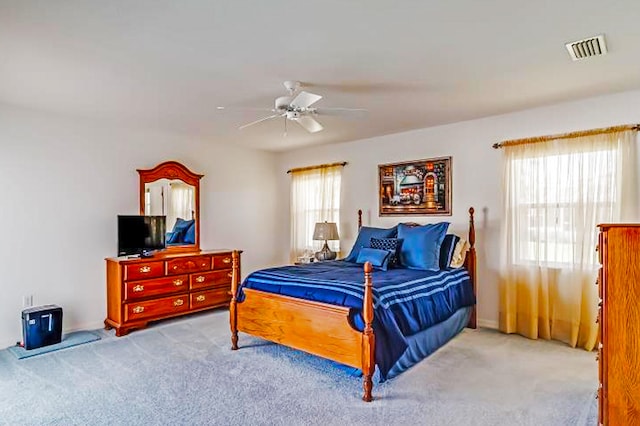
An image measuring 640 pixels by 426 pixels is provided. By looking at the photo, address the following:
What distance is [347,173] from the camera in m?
5.88

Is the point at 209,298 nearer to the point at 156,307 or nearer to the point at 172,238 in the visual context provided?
the point at 156,307

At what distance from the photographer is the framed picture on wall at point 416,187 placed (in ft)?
16.0

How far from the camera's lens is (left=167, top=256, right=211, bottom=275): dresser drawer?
4743mm

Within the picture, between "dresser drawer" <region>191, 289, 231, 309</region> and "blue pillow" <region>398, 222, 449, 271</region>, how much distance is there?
2493mm

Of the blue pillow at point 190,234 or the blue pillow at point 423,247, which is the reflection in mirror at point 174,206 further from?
the blue pillow at point 423,247

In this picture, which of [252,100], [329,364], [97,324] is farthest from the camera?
[97,324]

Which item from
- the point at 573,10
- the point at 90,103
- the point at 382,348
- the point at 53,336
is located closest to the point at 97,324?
the point at 53,336

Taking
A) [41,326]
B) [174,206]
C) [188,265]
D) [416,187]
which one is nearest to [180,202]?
[174,206]

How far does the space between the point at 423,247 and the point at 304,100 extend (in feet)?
7.22

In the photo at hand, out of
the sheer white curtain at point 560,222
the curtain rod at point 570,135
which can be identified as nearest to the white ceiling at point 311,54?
the curtain rod at point 570,135

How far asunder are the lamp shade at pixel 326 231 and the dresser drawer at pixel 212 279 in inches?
53.3

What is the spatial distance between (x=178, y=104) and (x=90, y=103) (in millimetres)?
863

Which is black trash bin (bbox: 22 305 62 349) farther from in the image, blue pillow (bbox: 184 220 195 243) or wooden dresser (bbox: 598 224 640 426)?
wooden dresser (bbox: 598 224 640 426)

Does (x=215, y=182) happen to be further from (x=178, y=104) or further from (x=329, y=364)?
(x=329, y=364)
